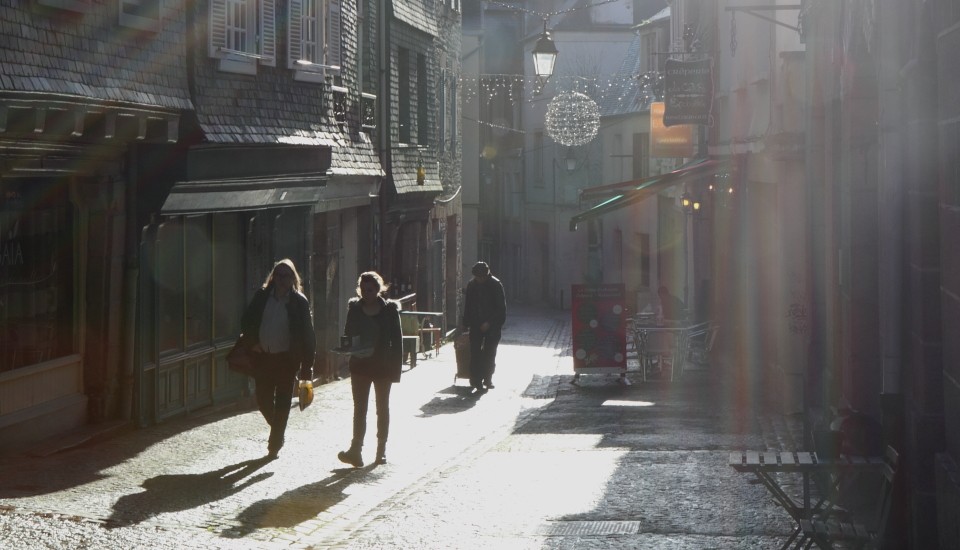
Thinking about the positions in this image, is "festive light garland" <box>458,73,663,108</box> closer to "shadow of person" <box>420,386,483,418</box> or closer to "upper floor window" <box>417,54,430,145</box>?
"upper floor window" <box>417,54,430,145</box>

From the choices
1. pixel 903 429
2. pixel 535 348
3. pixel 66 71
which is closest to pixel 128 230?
pixel 66 71

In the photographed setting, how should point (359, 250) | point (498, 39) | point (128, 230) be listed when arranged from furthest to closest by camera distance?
point (498, 39), point (359, 250), point (128, 230)

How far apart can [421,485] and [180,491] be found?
1794 mm

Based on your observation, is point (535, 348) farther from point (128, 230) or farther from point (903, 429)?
point (903, 429)

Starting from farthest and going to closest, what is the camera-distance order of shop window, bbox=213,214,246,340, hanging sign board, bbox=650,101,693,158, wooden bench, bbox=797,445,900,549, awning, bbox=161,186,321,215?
hanging sign board, bbox=650,101,693,158, shop window, bbox=213,214,246,340, awning, bbox=161,186,321,215, wooden bench, bbox=797,445,900,549

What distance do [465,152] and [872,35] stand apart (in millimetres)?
38400

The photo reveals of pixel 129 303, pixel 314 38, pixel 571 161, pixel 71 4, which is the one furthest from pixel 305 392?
pixel 571 161

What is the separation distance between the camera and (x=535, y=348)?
96.7 ft

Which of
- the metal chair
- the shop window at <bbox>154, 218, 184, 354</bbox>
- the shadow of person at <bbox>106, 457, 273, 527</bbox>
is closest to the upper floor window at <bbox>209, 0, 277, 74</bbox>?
the shop window at <bbox>154, 218, 184, 354</bbox>

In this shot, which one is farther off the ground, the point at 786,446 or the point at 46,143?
the point at 46,143

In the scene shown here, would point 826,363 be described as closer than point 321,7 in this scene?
Yes

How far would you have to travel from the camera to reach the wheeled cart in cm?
1850

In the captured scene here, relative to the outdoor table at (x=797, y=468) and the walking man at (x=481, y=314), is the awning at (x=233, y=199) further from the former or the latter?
the outdoor table at (x=797, y=468)

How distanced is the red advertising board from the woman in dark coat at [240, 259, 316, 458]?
24.9ft
